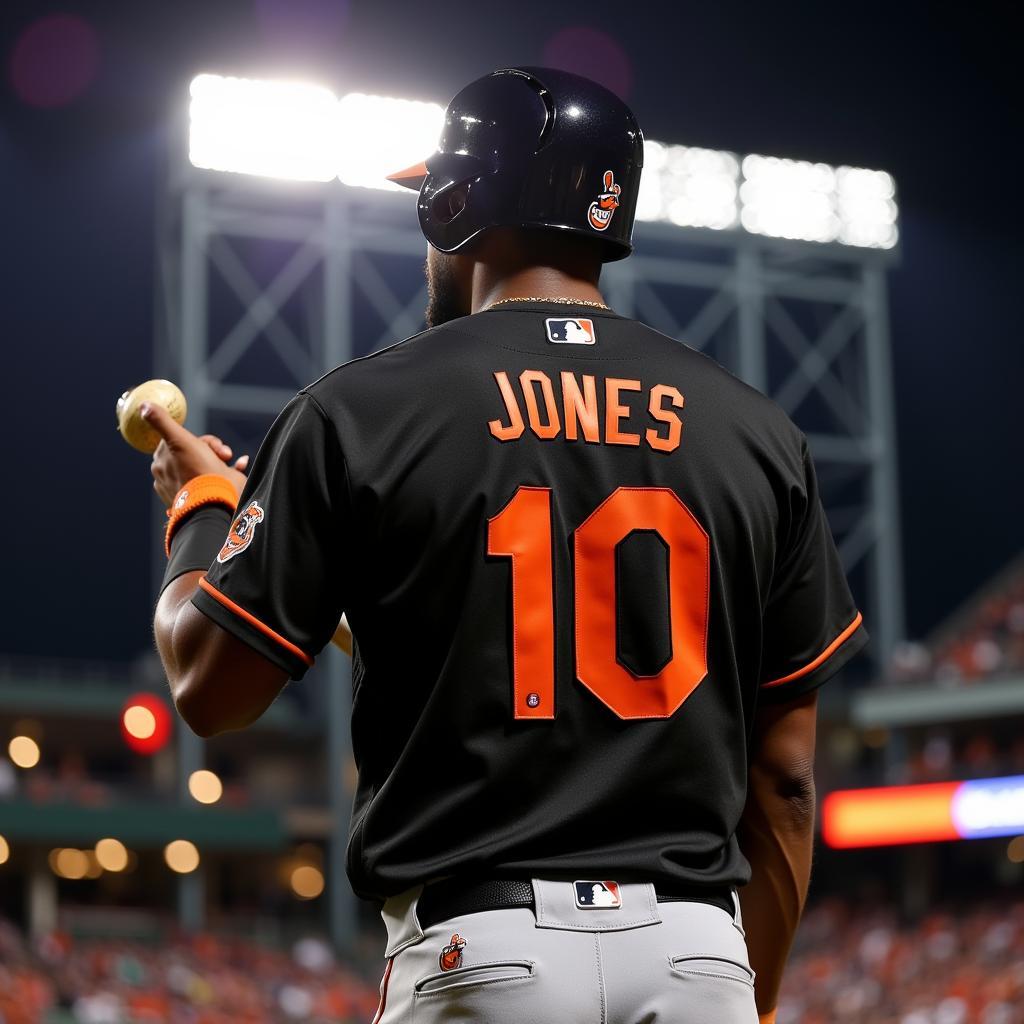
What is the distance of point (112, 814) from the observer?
30031 millimetres

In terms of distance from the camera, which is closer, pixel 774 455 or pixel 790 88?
pixel 774 455

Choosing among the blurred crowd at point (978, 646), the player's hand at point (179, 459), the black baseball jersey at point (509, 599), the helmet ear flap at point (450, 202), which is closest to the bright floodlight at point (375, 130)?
the blurred crowd at point (978, 646)

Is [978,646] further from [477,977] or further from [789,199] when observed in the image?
[477,977]

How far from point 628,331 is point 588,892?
0.70 meters

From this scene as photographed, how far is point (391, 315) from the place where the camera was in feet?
109

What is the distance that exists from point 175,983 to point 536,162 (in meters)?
21.9

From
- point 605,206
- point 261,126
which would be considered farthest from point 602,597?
point 261,126

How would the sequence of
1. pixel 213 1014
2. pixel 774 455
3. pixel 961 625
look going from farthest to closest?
1. pixel 961 625
2. pixel 213 1014
3. pixel 774 455

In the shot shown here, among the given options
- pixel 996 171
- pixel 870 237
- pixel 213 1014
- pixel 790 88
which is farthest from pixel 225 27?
pixel 213 1014

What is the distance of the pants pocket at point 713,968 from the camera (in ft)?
6.09

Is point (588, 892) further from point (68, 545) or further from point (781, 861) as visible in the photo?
point (68, 545)

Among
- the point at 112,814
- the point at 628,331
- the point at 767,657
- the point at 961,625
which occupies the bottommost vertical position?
the point at 767,657

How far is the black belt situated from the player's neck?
0.75 m

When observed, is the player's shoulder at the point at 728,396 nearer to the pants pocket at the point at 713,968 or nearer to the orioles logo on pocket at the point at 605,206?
the orioles logo on pocket at the point at 605,206
